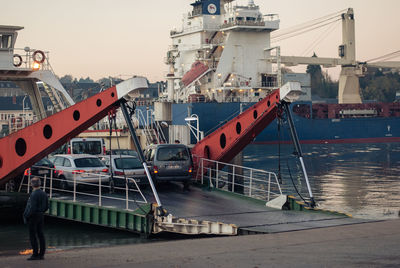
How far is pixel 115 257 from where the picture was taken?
39.3 ft

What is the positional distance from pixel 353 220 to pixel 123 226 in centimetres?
651

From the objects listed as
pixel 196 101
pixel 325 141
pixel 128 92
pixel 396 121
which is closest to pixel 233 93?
pixel 196 101

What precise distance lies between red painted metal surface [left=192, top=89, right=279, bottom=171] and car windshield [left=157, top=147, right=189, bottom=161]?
69.7 inches

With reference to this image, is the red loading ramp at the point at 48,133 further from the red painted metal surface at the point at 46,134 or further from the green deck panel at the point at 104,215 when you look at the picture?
the green deck panel at the point at 104,215

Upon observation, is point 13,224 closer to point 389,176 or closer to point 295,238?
point 295,238

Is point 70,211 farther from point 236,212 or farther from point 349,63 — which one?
point 349,63

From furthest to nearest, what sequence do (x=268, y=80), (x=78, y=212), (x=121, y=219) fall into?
(x=268, y=80) < (x=78, y=212) < (x=121, y=219)

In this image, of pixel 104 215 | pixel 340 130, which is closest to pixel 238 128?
pixel 104 215

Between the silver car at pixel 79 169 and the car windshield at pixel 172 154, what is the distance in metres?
2.12

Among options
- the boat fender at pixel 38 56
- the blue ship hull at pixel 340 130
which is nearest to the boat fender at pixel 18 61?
the boat fender at pixel 38 56

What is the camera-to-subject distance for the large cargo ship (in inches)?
2599

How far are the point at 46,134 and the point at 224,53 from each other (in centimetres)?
5100

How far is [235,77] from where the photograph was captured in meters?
68.4

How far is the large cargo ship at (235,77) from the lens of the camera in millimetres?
66006
